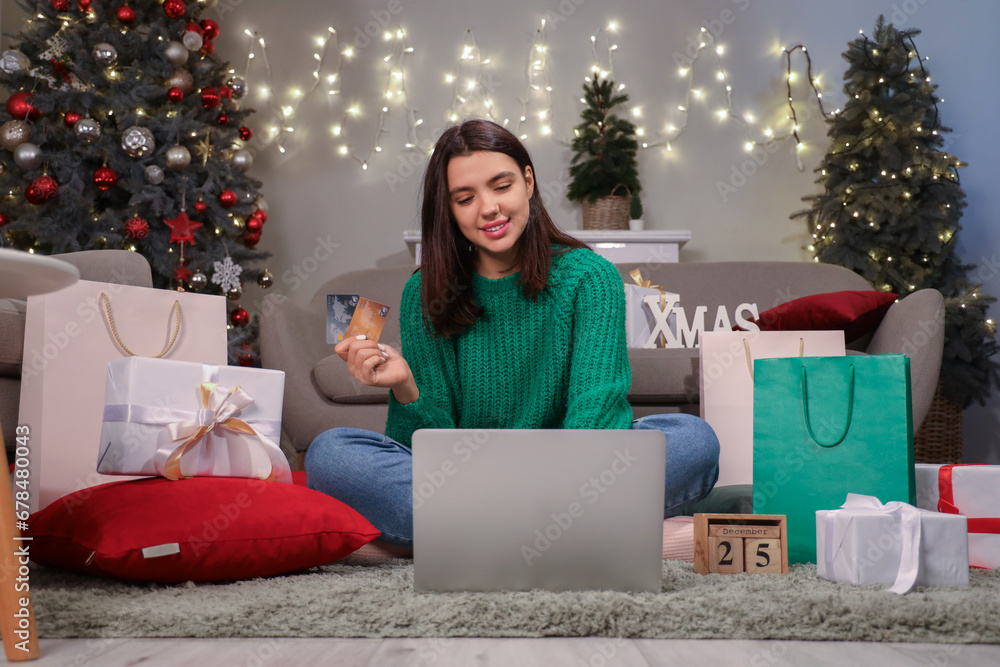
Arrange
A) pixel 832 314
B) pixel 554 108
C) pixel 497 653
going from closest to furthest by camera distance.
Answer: pixel 497 653 < pixel 832 314 < pixel 554 108

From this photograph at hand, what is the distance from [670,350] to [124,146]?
2.20 meters

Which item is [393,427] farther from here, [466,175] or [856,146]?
[856,146]

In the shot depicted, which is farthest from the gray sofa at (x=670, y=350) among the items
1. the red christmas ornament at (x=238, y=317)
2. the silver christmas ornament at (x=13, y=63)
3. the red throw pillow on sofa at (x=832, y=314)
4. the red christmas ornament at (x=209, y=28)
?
the silver christmas ornament at (x=13, y=63)

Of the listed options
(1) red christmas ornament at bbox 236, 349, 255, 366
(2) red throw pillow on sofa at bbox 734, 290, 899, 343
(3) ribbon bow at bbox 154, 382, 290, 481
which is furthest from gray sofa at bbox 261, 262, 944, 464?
(3) ribbon bow at bbox 154, 382, 290, 481

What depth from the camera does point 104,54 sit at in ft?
9.99

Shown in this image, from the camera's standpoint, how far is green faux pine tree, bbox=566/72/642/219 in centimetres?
365

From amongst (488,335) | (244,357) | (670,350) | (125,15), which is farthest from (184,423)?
(125,15)

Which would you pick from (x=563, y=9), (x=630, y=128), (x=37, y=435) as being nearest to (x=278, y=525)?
(x=37, y=435)

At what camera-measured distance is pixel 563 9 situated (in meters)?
3.93

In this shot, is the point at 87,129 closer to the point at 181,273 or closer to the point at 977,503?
the point at 181,273

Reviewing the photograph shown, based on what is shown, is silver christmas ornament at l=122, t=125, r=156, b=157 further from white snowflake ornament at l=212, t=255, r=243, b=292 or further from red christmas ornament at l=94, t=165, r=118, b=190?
white snowflake ornament at l=212, t=255, r=243, b=292

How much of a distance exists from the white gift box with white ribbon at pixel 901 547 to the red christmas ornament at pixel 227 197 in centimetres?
281

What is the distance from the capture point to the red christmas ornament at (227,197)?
324cm

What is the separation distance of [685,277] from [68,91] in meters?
2.45
